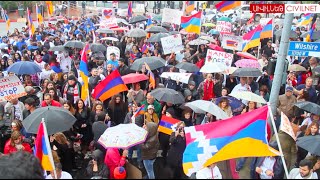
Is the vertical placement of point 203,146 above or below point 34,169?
below

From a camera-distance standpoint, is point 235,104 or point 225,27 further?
point 225,27

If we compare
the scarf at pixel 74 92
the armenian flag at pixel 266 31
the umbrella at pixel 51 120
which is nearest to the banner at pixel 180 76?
the scarf at pixel 74 92

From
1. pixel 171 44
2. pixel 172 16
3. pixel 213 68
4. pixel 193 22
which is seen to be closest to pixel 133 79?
pixel 213 68

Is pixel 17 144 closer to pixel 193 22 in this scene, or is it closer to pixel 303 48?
pixel 303 48

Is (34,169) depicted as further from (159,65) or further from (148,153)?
(159,65)

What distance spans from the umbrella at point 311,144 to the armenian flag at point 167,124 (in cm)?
213

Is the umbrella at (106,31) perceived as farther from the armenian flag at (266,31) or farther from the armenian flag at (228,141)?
the armenian flag at (228,141)

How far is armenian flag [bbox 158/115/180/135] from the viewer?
7.21m

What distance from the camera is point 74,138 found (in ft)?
26.2

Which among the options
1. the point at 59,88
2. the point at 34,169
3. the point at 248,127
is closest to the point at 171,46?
the point at 59,88

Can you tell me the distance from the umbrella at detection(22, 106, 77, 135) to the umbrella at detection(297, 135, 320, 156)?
149 inches

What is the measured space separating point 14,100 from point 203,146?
460cm

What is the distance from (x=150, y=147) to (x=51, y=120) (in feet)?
5.75

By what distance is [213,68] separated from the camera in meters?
10.3
